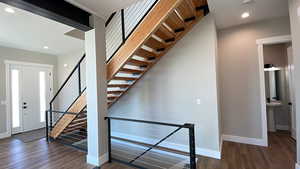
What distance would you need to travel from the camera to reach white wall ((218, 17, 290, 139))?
340 cm

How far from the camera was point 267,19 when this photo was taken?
3.29 m

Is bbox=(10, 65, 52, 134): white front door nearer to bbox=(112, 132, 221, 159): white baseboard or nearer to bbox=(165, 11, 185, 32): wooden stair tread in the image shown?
bbox=(112, 132, 221, 159): white baseboard

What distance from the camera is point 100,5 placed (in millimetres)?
2471

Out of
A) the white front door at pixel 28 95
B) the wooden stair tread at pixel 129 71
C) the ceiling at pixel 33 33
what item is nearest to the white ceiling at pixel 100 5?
the wooden stair tread at pixel 129 71

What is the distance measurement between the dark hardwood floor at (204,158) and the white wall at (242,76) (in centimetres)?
48

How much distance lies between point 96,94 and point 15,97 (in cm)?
405

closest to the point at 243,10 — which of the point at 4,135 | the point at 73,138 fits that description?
the point at 73,138

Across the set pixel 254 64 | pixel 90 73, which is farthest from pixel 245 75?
pixel 90 73

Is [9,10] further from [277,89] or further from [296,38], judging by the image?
[277,89]

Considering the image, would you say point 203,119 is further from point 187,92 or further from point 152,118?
point 152,118

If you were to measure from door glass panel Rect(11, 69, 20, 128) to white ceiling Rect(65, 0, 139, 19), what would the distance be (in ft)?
13.7

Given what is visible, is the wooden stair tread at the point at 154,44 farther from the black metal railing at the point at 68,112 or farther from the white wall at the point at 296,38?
the white wall at the point at 296,38

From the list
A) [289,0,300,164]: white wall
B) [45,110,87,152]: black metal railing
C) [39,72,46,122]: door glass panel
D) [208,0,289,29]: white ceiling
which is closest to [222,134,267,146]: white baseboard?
[289,0,300,164]: white wall

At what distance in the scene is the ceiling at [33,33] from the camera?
3.00 meters
